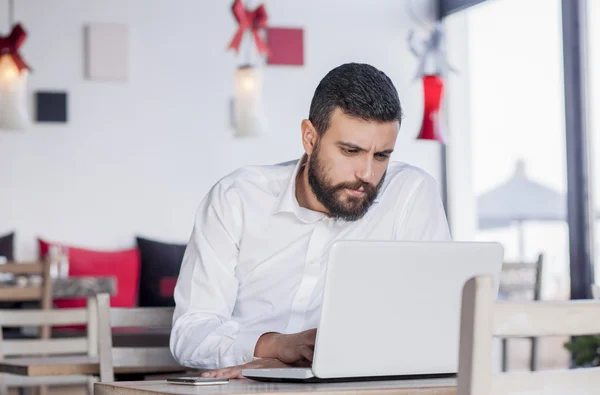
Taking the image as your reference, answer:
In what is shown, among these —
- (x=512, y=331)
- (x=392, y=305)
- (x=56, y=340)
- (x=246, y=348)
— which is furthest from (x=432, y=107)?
(x=512, y=331)

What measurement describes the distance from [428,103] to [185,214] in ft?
5.80

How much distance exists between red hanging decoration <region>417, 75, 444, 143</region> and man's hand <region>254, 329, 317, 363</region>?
3729 mm

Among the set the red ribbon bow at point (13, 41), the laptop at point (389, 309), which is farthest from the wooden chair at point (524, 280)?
the laptop at point (389, 309)

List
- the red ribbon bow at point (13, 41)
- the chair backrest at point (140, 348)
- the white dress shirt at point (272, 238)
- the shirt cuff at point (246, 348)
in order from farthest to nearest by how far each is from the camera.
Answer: the red ribbon bow at point (13, 41), the chair backrest at point (140, 348), the white dress shirt at point (272, 238), the shirt cuff at point (246, 348)

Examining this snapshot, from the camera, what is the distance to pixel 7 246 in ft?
19.7

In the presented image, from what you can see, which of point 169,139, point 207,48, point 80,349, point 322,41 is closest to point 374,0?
point 322,41

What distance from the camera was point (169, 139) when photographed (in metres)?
6.43

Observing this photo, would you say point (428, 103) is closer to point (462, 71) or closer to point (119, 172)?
point (462, 71)

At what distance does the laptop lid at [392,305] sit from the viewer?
4.77 feet

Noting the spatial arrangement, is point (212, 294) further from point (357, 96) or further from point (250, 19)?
point (250, 19)

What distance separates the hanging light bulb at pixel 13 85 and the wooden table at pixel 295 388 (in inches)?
166

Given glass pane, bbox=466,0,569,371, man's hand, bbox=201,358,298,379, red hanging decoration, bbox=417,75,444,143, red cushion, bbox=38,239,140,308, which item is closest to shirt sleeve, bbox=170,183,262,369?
man's hand, bbox=201,358,298,379

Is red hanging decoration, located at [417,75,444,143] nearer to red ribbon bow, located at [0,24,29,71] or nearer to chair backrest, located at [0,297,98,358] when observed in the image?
red ribbon bow, located at [0,24,29,71]

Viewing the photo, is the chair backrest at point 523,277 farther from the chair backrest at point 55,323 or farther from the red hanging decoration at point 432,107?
the chair backrest at point 55,323
